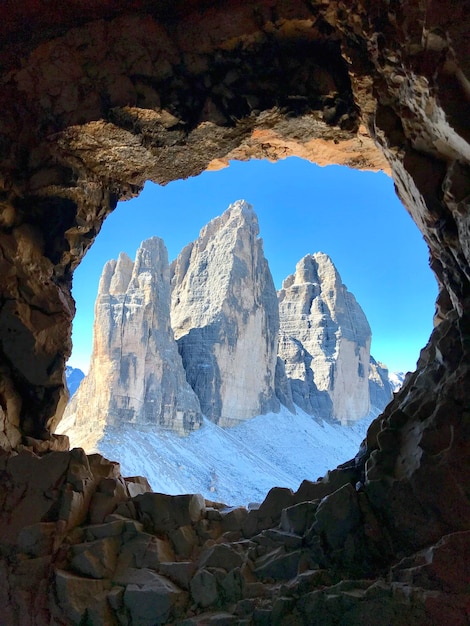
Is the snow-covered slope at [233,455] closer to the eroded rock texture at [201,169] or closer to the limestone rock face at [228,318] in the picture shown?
the limestone rock face at [228,318]

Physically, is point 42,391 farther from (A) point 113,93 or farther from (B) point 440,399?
(B) point 440,399

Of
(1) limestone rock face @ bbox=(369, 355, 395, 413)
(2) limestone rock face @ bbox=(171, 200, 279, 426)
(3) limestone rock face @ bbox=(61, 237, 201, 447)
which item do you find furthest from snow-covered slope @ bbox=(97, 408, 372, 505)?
(1) limestone rock face @ bbox=(369, 355, 395, 413)

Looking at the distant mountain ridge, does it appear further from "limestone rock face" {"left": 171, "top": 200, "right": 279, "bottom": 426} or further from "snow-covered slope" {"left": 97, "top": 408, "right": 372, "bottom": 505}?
"snow-covered slope" {"left": 97, "top": 408, "right": 372, "bottom": 505}

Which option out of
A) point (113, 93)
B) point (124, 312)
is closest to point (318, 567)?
point (113, 93)

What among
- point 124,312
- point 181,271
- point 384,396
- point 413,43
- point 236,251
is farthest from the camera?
point 384,396

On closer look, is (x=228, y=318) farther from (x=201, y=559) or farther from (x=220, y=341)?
(x=201, y=559)

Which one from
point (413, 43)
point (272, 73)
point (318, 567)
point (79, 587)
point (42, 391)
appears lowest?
point (79, 587)

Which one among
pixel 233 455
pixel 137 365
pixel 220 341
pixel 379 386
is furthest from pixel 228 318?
pixel 379 386
